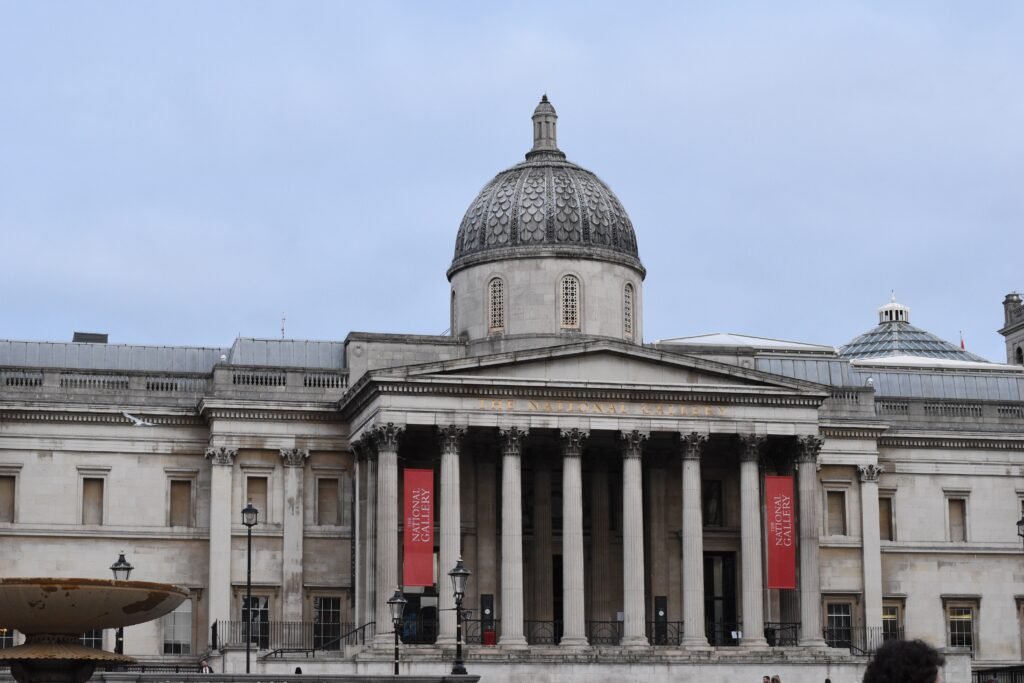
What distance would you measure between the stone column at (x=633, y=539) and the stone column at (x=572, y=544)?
1.50m

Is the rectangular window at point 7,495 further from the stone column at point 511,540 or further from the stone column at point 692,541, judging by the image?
the stone column at point 692,541

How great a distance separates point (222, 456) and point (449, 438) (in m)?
9.04

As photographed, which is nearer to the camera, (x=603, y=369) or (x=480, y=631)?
(x=603, y=369)

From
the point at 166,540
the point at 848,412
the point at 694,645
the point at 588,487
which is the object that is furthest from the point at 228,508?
Answer: the point at 848,412

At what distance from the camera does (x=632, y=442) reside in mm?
62031

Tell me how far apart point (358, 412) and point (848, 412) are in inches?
767

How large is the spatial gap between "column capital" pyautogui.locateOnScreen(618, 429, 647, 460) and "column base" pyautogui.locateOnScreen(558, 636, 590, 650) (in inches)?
249

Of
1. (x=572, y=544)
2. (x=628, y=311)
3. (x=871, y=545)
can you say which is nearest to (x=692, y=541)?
(x=572, y=544)

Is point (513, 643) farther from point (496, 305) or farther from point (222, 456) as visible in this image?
point (496, 305)

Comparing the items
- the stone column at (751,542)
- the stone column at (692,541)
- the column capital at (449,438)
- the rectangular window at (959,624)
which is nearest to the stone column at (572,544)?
the stone column at (692,541)

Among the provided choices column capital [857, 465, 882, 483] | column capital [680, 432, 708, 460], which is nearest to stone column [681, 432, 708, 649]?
column capital [680, 432, 708, 460]

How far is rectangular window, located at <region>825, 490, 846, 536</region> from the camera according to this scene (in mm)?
70250

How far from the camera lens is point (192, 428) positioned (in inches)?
2596

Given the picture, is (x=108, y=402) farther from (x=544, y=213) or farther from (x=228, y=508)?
(x=544, y=213)
